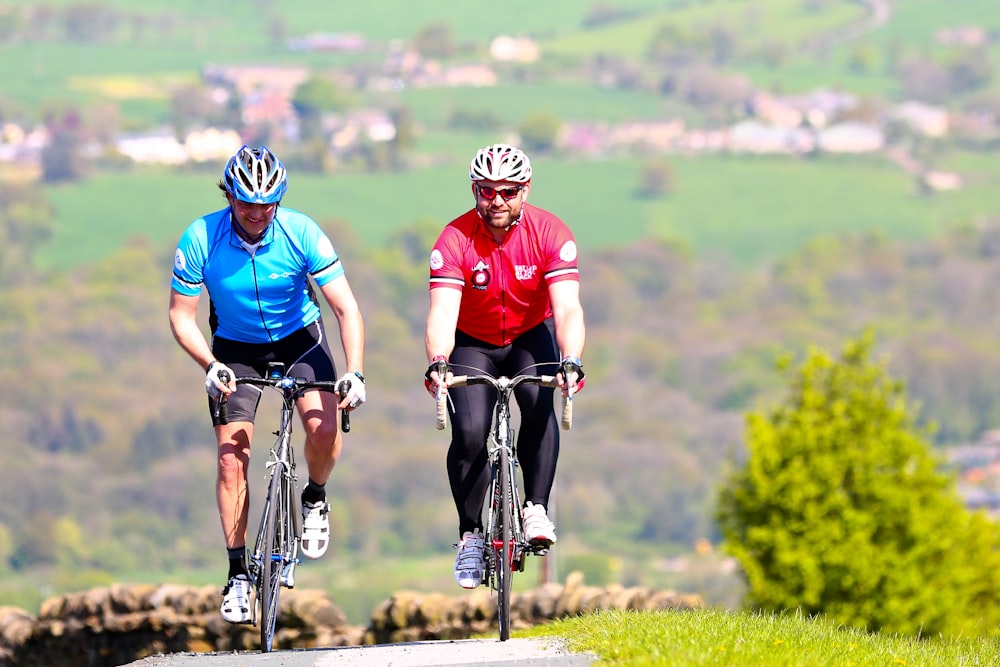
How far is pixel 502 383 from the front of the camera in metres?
12.2

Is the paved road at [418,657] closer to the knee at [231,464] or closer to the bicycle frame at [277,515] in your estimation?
the bicycle frame at [277,515]

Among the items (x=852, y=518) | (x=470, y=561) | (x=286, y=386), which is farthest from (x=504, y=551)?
(x=852, y=518)

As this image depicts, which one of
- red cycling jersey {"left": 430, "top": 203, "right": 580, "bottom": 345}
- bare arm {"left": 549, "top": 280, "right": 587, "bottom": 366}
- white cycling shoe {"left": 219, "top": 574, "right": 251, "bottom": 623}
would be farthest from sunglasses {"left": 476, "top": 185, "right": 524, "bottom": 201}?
white cycling shoe {"left": 219, "top": 574, "right": 251, "bottom": 623}

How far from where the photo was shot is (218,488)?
1262 centimetres

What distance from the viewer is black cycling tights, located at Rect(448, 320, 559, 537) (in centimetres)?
1253

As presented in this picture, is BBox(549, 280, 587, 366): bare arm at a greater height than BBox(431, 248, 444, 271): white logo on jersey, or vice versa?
BBox(431, 248, 444, 271): white logo on jersey

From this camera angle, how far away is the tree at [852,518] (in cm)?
4362

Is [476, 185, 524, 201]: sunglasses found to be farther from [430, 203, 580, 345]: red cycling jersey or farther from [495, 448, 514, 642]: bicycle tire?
[495, 448, 514, 642]: bicycle tire

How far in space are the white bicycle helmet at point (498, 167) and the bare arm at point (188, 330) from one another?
79.2 inches

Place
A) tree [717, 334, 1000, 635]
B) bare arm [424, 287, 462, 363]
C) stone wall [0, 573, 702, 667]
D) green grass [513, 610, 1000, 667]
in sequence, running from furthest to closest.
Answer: tree [717, 334, 1000, 635]
stone wall [0, 573, 702, 667]
bare arm [424, 287, 462, 363]
green grass [513, 610, 1000, 667]

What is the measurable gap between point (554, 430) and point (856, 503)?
3562cm

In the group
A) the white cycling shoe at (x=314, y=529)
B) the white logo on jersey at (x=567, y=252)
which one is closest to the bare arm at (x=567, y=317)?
the white logo on jersey at (x=567, y=252)

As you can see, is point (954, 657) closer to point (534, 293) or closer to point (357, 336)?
point (534, 293)

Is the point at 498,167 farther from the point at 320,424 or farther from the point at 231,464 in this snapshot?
the point at 231,464
